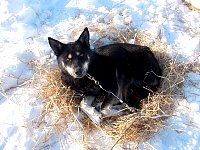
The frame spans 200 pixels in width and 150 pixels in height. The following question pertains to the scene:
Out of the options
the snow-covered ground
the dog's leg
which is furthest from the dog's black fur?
the snow-covered ground

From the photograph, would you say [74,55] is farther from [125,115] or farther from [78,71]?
[125,115]

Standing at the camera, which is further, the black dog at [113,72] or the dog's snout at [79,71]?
the black dog at [113,72]

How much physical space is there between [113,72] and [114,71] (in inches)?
0.7

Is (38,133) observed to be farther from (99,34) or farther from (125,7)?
(125,7)

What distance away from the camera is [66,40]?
5926mm

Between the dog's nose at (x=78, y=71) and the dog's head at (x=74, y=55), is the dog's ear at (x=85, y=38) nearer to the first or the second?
the dog's head at (x=74, y=55)

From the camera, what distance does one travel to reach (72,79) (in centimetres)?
521

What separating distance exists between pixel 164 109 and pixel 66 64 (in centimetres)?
133

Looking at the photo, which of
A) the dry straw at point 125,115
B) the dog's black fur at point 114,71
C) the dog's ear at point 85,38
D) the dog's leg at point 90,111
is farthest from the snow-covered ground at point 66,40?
the dog's ear at point 85,38

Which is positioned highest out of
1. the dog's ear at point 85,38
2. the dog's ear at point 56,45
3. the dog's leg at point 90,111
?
the dog's ear at point 85,38

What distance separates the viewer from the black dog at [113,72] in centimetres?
507

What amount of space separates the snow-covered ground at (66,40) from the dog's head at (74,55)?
595mm

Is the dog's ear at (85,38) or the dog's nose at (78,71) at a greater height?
the dog's ear at (85,38)

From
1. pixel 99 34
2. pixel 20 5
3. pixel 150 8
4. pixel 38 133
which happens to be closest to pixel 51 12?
pixel 20 5
